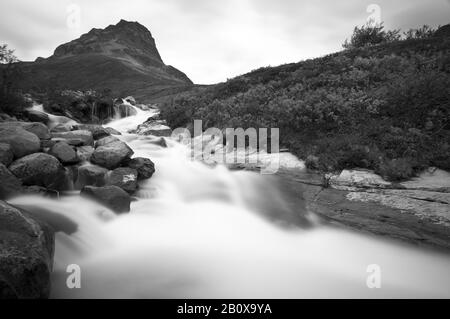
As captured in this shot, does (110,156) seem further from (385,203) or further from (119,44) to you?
(119,44)

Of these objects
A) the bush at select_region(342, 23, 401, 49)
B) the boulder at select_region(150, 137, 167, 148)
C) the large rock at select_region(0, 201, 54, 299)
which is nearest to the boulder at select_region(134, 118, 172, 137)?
the boulder at select_region(150, 137, 167, 148)

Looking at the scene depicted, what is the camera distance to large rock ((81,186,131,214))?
691 centimetres

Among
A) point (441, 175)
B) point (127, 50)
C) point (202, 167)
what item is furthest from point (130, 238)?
point (127, 50)

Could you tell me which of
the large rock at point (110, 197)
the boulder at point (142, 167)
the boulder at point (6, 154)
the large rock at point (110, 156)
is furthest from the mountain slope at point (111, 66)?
the large rock at point (110, 197)

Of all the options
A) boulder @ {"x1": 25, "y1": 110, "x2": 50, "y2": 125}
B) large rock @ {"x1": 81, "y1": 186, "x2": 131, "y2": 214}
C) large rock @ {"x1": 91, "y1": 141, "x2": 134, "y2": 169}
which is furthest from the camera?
boulder @ {"x1": 25, "y1": 110, "x2": 50, "y2": 125}

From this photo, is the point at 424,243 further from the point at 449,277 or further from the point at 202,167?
the point at 202,167

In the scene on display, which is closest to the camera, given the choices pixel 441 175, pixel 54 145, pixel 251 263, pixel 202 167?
pixel 251 263

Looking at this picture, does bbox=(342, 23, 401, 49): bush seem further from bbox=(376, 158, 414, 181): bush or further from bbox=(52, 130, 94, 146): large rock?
bbox=(52, 130, 94, 146): large rock

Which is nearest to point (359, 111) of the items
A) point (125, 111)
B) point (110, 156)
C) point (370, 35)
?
point (110, 156)

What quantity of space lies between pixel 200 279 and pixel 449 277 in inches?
181

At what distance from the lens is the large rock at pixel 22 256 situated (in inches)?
136

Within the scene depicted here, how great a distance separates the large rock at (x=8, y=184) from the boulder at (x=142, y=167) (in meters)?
3.08

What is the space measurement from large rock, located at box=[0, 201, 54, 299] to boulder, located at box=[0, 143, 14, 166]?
3.31 meters
